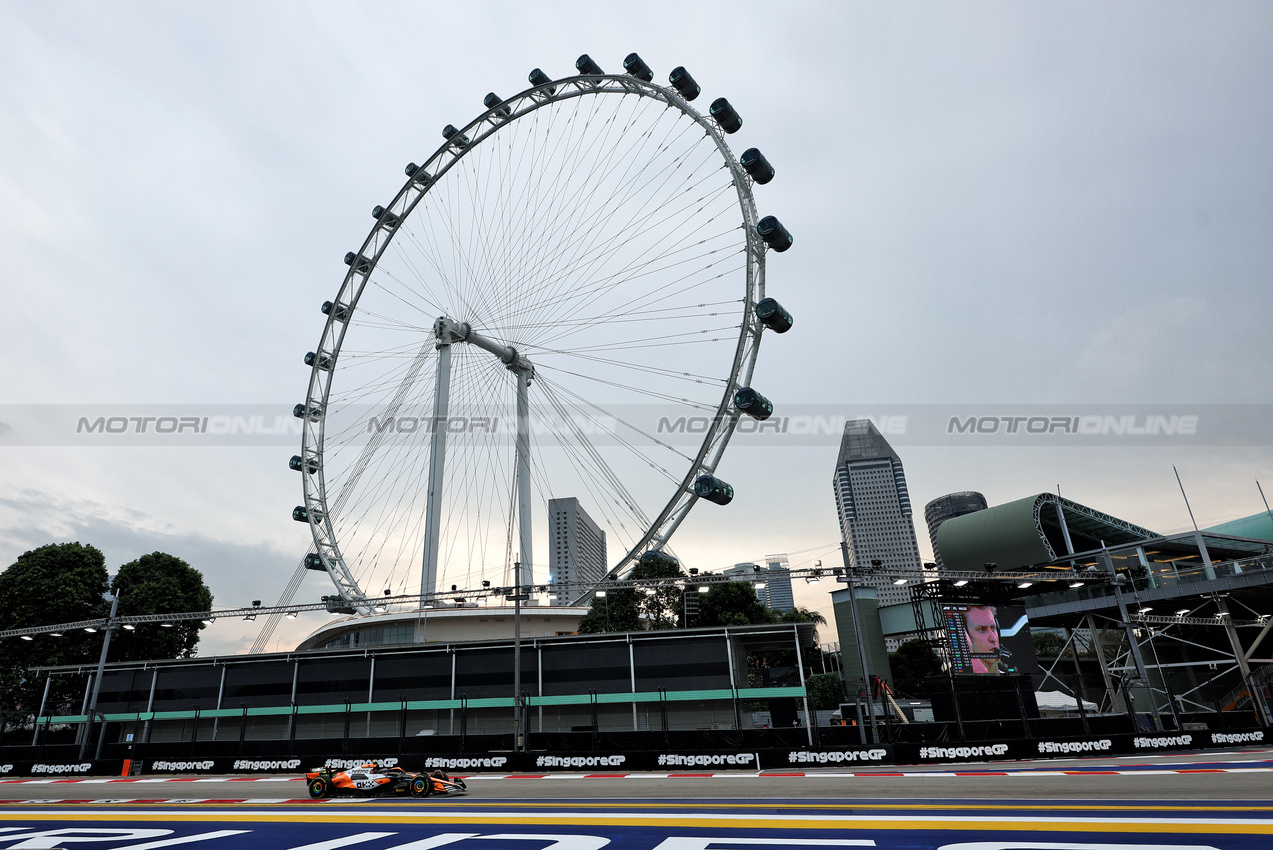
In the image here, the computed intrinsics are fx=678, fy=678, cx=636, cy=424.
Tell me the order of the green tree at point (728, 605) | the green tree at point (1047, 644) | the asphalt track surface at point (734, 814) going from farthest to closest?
the green tree at point (1047, 644), the green tree at point (728, 605), the asphalt track surface at point (734, 814)

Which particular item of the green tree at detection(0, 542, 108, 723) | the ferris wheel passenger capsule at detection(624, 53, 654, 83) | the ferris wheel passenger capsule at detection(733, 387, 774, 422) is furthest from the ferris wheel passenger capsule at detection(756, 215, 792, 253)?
the green tree at detection(0, 542, 108, 723)

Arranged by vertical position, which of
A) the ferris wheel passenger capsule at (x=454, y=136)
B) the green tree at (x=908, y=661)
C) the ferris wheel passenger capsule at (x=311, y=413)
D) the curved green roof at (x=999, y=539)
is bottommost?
the green tree at (x=908, y=661)

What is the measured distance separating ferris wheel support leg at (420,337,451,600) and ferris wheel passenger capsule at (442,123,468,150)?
16.8 meters

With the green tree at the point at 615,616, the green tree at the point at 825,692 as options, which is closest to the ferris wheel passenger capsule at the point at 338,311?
the green tree at the point at 615,616

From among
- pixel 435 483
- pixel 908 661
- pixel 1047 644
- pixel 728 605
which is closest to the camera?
pixel 435 483

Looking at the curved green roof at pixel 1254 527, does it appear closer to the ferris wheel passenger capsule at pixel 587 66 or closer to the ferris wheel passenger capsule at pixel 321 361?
the ferris wheel passenger capsule at pixel 587 66

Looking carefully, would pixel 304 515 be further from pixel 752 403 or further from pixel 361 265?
pixel 752 403

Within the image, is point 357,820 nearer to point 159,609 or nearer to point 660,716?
point 660,716

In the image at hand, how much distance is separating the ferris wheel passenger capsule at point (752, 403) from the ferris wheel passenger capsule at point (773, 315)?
343 centimetres

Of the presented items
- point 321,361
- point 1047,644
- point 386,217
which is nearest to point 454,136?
point 386,217

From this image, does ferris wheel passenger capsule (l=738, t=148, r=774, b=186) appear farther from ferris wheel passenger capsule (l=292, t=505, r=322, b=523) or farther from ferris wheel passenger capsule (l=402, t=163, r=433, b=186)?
ferris wheel passenger capsule (l=292, t=505, r=322, b=523)

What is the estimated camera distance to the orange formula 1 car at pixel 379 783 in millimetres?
19062

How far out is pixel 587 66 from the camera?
40.5 m

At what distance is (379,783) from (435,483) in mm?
26164
